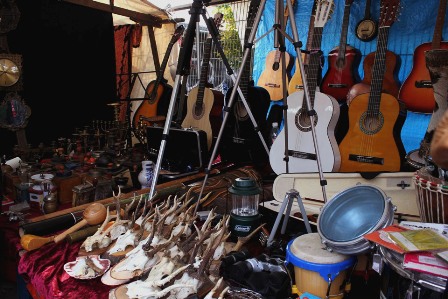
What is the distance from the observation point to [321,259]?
1273 millimetres

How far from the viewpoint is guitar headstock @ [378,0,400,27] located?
9.93 ft

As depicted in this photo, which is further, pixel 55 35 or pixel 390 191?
pixel 55 35

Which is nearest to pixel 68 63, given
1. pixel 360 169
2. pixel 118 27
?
pixel 118 27

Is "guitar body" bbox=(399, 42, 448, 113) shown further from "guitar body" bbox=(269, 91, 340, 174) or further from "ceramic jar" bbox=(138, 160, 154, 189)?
"ceramic jar" bbox=(138, 160, 154, 189)

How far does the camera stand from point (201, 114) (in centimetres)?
379

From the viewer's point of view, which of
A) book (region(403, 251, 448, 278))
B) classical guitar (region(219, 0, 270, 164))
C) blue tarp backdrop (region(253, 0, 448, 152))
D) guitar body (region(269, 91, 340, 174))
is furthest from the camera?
classical guitar (region(219, 0, 270, 164))

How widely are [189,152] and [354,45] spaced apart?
7.60 ft

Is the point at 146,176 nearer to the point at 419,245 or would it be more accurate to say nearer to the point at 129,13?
the point at 419,245

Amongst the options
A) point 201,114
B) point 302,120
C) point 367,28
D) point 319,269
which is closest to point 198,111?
point 201,114

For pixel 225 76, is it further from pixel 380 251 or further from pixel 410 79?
pixel 380 251

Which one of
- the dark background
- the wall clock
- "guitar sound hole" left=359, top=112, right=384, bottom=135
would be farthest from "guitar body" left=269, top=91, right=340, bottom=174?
the dark background

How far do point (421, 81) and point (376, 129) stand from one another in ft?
2.69

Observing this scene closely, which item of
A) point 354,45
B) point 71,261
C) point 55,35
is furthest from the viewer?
point 55,35

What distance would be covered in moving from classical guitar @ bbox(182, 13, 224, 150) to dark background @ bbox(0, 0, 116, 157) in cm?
216
